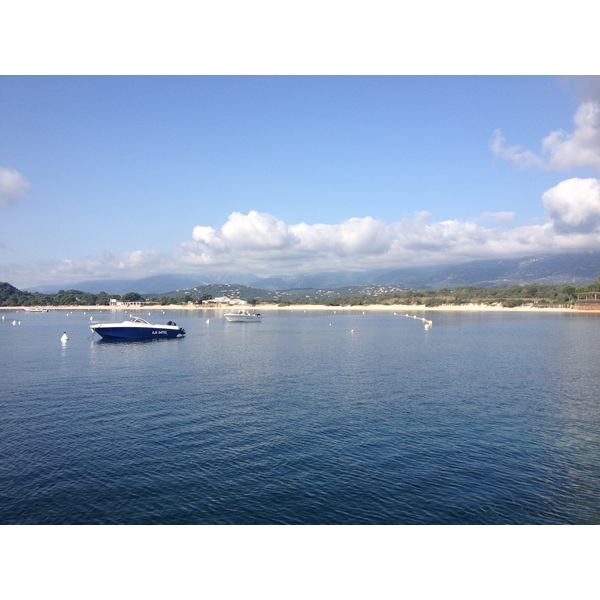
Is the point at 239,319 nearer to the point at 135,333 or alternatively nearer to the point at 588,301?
the point at 135,333

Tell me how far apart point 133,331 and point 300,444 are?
54255 mm

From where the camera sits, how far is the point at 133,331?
6762cm

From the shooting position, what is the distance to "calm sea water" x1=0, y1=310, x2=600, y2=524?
14.1m

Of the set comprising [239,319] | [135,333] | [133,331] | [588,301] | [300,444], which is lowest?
[300,444]

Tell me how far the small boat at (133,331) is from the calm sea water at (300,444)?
78.2ft

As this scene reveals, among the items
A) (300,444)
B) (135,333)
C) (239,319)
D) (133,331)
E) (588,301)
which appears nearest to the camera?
(300,444)

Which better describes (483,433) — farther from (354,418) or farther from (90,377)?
(90,377)

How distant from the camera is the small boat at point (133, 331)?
214 feet

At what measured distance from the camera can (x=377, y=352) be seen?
5122cm

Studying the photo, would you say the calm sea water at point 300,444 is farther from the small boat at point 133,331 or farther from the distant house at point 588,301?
the distant house at point 588,301

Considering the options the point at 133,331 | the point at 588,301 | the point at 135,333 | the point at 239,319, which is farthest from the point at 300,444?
the point at 588,301

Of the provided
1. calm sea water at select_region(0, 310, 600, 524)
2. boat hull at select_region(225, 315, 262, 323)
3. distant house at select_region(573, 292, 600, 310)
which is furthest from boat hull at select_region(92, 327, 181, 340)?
distant house at select_region(573, 292, 600, 310)

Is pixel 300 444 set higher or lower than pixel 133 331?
lower

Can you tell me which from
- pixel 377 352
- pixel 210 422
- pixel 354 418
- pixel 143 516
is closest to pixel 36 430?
pixel 210 422
